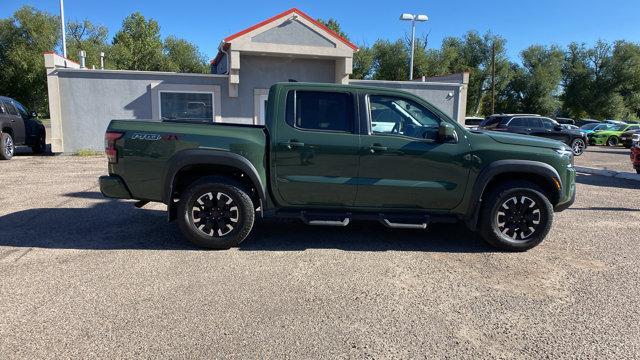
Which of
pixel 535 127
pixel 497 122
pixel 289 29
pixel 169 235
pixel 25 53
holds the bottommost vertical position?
pixel 169 235

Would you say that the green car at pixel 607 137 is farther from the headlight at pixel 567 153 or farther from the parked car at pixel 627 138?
the headlight at pixel 567 153

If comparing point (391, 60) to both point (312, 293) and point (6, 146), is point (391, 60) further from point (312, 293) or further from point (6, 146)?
point (312, 293)

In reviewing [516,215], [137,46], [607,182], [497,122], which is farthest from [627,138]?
[137,46]

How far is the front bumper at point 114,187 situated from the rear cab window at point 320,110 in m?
2.02

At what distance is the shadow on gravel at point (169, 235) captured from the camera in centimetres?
538

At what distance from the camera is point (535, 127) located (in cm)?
1964

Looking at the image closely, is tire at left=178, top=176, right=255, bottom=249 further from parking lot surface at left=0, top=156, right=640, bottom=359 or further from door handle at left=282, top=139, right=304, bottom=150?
door handle at left=282, top=139, right=304, bottom=150

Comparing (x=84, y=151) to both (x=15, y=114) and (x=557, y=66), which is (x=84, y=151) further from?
(x=557, y=66)

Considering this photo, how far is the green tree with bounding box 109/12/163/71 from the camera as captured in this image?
56.4 meters

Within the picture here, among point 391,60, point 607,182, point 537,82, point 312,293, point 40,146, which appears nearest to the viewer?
point 312,293

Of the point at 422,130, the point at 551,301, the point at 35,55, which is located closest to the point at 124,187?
the point at 422,130

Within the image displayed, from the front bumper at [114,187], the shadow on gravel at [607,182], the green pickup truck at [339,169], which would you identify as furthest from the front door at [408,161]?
the shadow on gravel at [607,182]

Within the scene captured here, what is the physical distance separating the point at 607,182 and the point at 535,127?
8887mm

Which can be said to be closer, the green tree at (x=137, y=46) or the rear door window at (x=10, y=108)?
the rear door window at (x=10, y=108)
